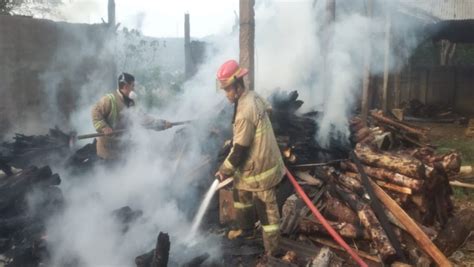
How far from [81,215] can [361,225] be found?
3.98 meters

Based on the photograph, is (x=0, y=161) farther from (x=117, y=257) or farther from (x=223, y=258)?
(x=223, y=258)

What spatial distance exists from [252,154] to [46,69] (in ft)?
21.7

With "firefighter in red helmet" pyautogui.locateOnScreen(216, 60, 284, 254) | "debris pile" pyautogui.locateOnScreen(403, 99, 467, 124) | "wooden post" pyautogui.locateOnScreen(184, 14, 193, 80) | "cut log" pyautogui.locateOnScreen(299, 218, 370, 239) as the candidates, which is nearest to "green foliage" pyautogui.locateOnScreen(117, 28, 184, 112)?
"wooden post" pyautogui.locateOnScreen(184, 14, 193, 80)

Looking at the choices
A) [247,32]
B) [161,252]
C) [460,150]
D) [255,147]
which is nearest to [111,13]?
[247,32]

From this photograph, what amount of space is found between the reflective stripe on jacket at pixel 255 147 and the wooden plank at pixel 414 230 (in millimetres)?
1631

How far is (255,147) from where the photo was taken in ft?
16.3

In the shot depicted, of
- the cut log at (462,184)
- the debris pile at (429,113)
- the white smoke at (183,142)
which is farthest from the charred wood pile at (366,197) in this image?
the debris pile at (429,113)

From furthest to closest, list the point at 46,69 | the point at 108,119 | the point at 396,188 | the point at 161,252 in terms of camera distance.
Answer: the point at 46,69 < the point at 108,119 < the point at 396,188 < the point at 161,252

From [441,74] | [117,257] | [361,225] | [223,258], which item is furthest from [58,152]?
[441,74]

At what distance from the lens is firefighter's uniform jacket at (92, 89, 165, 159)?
21.8 feet

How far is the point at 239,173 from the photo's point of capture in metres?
5.15

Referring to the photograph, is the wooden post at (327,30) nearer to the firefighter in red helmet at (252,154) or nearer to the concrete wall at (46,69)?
the firefighter in red helmet at (252,154)

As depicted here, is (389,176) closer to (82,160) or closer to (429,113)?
(82,160)

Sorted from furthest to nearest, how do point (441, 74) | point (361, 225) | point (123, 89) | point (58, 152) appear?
point (441, 74)
point (58, 152)
point (123, 89)
point (361, 225)
